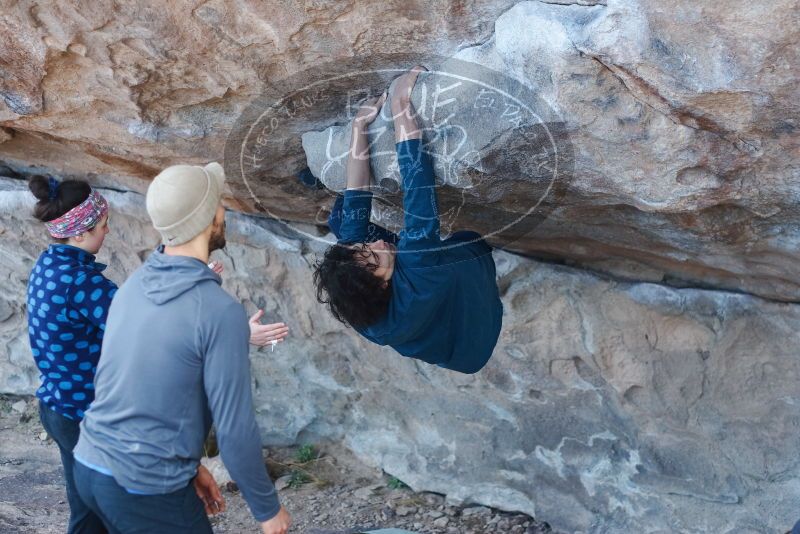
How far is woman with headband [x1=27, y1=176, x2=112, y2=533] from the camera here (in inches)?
85.4

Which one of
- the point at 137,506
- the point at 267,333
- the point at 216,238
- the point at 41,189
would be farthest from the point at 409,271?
the point at 41,189

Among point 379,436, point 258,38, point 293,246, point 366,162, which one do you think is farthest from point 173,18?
point 379,436

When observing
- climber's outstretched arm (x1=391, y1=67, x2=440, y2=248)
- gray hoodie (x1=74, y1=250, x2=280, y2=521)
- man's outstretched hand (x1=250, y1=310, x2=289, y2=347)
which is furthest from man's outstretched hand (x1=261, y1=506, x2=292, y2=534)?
climber's outstretched arm (x1=391, y1=67, x2=440, y2=248)

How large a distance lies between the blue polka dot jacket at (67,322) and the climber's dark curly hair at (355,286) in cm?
56

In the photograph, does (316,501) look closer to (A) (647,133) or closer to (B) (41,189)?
(B) (41,189)

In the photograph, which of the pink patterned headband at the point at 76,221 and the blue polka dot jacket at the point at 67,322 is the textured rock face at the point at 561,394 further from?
the blue polka dot jacket at the point at 67,322

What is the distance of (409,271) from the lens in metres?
2.02

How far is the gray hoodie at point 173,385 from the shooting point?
1.62 m

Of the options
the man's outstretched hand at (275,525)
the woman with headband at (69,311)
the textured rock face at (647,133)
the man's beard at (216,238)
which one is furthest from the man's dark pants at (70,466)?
the textured rock face at (647,133)

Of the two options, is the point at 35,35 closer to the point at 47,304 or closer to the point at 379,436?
the point at 47,304

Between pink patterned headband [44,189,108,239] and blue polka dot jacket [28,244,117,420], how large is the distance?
0.05 metres

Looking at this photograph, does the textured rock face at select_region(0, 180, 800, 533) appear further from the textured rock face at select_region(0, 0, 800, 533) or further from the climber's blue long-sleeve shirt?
the climber's blue long-sleeve shirt

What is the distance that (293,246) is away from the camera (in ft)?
10.3

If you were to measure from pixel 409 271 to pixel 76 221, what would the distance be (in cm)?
88
